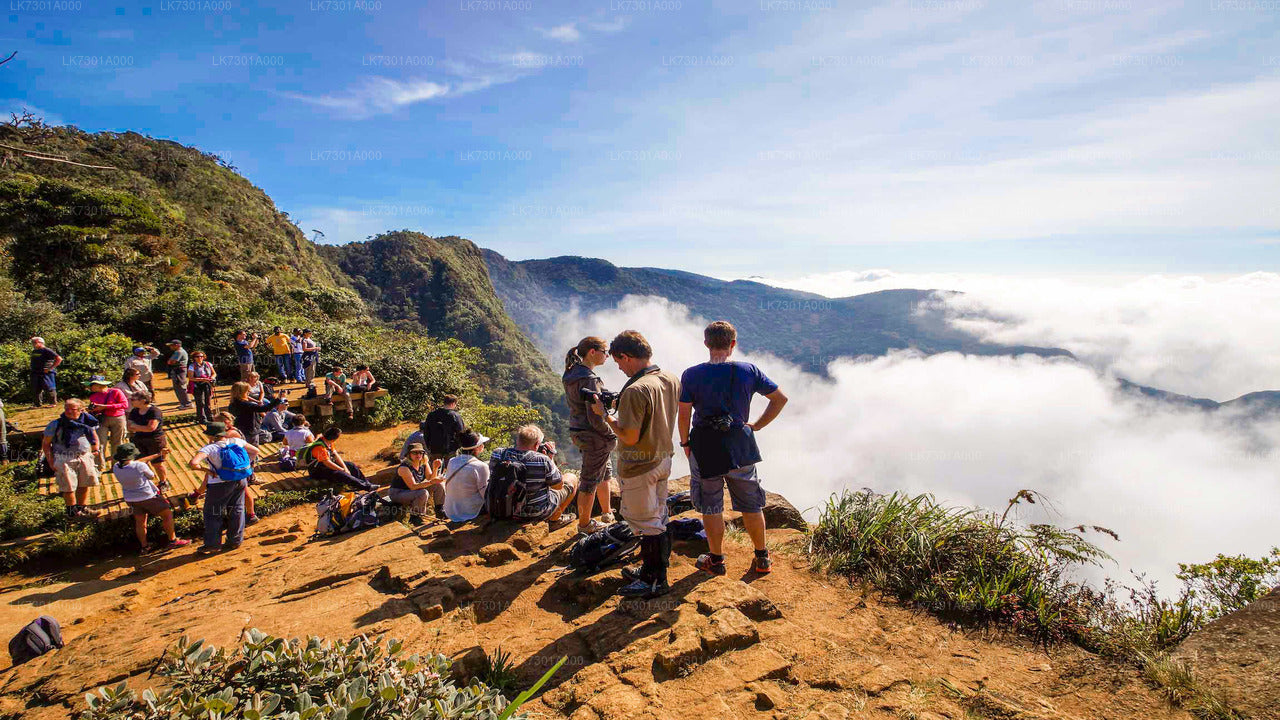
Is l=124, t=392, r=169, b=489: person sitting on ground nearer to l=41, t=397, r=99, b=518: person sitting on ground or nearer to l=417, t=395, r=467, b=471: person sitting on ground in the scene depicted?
l=41, t=397, r=99, b=518: person sitting on ground

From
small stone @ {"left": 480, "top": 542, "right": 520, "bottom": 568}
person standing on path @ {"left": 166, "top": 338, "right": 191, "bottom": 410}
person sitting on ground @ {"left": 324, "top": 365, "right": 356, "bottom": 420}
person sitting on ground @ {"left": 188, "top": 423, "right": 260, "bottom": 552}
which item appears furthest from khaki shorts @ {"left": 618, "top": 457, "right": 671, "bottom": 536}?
person standing on path @ {"left": 166, "top": 338, "right": 191, "bottom": 410}

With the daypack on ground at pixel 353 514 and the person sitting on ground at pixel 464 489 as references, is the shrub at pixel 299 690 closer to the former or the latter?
the person sitting on ground at pixel 464 489

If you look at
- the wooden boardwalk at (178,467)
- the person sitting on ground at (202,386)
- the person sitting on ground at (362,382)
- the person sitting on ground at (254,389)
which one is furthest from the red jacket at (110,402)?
the person sitting on ground at (362,382)

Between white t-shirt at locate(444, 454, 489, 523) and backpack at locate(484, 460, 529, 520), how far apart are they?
0.29 meters

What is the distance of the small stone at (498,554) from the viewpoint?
466 centimetres

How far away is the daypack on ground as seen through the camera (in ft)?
20.6

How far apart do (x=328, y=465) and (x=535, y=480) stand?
4260 millimetres

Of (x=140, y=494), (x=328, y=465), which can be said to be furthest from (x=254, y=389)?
(x=140, y=494)

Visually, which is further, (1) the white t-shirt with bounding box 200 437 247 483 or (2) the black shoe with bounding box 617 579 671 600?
(1) the white t-shirt with bounding box 200 437 247 483

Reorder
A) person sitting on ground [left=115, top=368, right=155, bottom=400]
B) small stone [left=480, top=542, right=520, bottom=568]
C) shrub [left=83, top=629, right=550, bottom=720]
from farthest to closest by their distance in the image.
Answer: person sitting on ground [left=115, top=368, right=155, bottom=400], small stone [left=480, top=542, right=520, bottom=568], shrub [left=83, top=629, right=550, bottom=720]

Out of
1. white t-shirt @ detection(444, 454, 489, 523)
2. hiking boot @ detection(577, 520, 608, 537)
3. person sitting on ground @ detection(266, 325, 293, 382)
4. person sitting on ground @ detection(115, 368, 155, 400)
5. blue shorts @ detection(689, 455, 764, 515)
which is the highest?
person sitting on ground @ detection(266, 325, 293, 382)

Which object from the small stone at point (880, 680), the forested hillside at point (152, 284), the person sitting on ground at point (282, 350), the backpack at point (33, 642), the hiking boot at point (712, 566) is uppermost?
the forested hillside at point (152, 284)

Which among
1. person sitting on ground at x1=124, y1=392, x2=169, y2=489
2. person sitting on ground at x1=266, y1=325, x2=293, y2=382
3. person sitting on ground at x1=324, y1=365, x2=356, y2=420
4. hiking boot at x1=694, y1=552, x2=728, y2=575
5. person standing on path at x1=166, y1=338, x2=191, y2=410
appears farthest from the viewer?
person sitting on ground at x1=266, y1=325, x2=293, y2=382

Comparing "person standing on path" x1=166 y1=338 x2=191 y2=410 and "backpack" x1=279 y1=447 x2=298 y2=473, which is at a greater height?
"person standing on path" x1=166 y1=338 x2=191 y2=410
